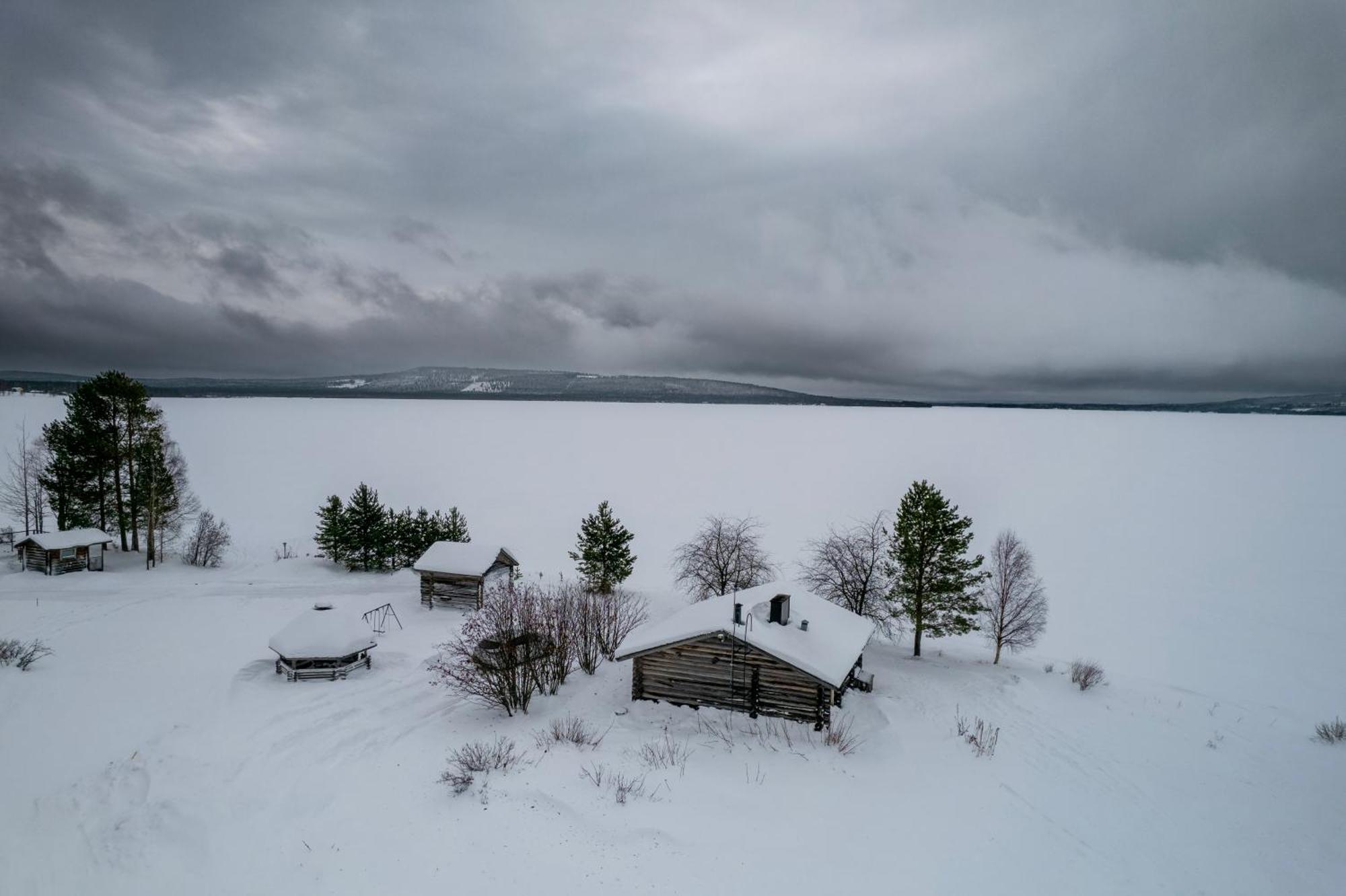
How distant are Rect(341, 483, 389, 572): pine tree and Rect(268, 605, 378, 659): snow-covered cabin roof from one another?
17.9m

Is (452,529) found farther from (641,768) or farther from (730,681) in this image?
(641,768)

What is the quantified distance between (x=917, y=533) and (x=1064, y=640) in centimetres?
1605

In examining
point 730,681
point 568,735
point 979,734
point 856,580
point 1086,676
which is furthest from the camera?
point 856,580

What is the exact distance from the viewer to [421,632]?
29641mm

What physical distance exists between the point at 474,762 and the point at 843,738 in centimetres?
1088

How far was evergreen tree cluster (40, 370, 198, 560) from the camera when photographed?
38.5 metres

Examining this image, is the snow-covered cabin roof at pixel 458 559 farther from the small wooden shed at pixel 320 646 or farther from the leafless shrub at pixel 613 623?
the small wooden shed at pixel 320 646

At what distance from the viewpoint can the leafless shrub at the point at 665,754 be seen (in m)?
17.1

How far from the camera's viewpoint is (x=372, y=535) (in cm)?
4122

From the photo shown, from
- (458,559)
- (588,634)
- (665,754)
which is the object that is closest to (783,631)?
(665,754)

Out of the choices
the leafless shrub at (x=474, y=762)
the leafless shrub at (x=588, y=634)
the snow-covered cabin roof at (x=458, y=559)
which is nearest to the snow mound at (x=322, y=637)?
the leafless shrub at (x=588, y=634)

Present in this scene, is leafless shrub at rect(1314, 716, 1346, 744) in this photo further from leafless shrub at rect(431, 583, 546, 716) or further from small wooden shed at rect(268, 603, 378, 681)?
small wooden shed at rect(268, 603, 378, 681)

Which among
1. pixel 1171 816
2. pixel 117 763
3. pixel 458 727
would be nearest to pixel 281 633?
pixel 117 763

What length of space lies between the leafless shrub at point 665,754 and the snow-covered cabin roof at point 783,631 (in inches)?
129
